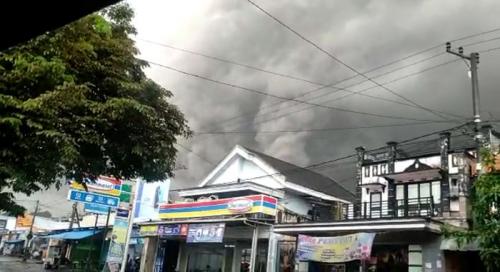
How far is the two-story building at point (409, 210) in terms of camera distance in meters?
20.0

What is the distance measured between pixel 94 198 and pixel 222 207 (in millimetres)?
7136

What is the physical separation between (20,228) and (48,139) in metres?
80.0

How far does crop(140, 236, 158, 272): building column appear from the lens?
108ft

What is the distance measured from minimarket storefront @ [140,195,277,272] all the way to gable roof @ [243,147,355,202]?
16.8 feet

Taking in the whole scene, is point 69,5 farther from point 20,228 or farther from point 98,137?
point 20,228

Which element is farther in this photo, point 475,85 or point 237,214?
point 237,214

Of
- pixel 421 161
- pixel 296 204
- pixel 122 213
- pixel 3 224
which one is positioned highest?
pixel 421 161

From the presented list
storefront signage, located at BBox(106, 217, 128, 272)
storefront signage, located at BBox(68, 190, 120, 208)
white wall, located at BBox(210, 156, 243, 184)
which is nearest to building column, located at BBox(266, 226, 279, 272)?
storefront signage, located at BBox(106, 217, 128, 272)

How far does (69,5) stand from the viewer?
9.43 feet

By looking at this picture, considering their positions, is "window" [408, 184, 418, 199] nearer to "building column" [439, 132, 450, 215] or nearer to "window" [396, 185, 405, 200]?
"window" [396, 185, 405, 200]

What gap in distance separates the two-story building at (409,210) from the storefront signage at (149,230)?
9351mm

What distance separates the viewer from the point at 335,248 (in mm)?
21281

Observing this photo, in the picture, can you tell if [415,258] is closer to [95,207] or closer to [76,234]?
[95,207]

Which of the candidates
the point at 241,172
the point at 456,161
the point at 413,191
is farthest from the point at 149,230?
the point at 456,161
